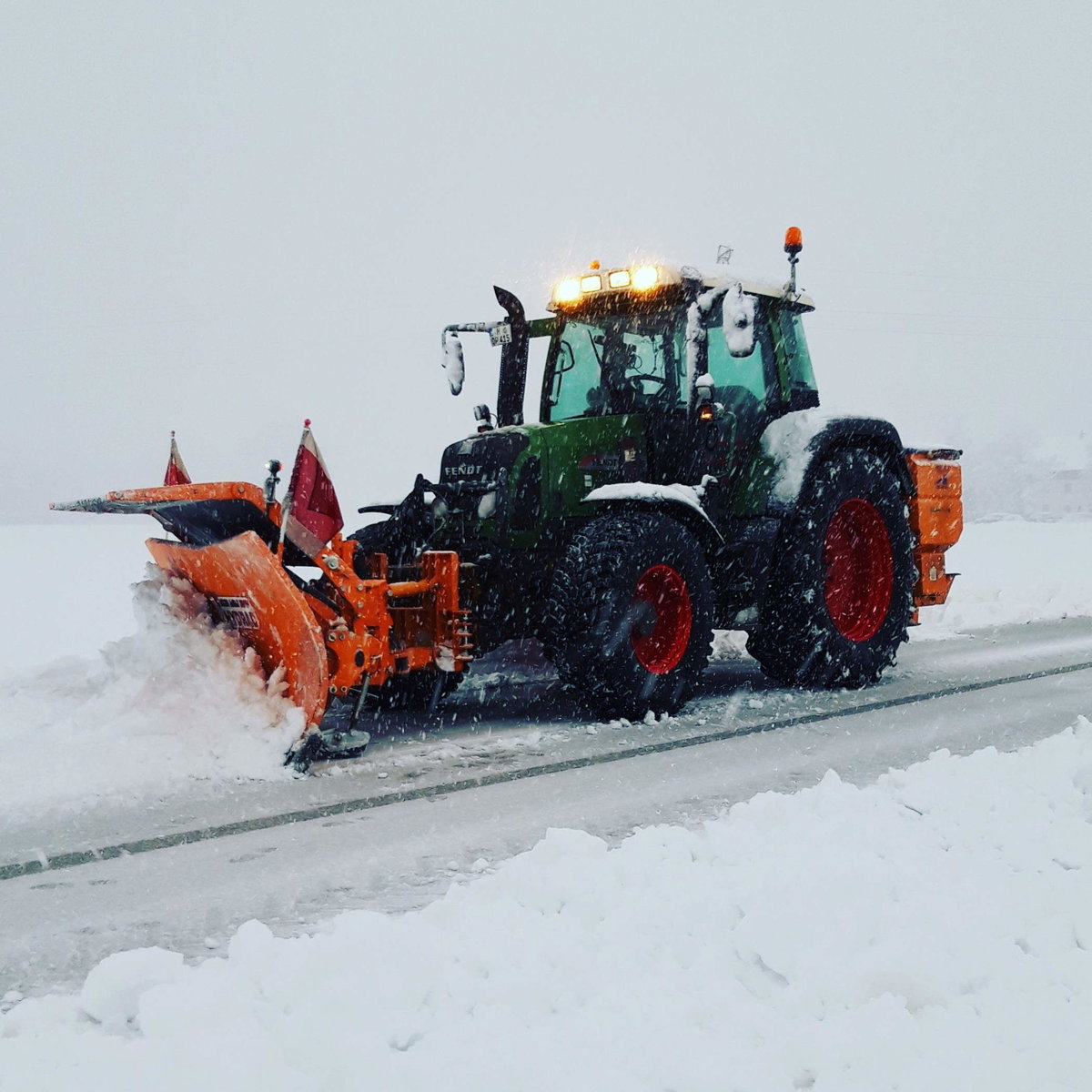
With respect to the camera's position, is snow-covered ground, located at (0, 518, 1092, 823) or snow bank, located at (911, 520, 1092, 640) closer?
snow-covered ground, located at (0, 518, 1092, 823)

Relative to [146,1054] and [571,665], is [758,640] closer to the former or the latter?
[571,665]

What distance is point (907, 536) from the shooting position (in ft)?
24.4

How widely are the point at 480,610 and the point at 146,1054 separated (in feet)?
13.0

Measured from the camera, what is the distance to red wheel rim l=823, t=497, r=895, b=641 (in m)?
7.32

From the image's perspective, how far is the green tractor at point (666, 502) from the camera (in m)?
5.97

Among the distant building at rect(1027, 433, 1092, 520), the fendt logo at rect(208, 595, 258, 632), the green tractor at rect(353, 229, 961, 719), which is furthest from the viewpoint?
the distant building at rect(1027, 433, 1092, 520)

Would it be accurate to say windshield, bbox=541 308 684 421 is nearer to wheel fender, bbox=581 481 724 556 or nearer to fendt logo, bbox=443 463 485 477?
wheel fender, bbox=581 481 724 556

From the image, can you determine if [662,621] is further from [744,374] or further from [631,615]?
[744,374]

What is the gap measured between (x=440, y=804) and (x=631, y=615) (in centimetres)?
179

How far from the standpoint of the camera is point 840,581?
7.38 metres

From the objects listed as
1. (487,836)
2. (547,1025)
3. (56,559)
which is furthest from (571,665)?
(56,559)

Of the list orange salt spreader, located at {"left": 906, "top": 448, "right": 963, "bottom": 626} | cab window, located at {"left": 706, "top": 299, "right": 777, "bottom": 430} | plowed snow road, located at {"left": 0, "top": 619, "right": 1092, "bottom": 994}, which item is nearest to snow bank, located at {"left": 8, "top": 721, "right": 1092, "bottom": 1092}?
plowed snow road, located at {"left": 0, "top": 619, "right": 1092, "bottom": 994}

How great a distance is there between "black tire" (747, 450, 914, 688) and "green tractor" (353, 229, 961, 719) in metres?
0.01

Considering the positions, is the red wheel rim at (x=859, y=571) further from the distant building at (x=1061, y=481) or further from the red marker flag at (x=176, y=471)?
the distant building at (x=1061, y=481)
